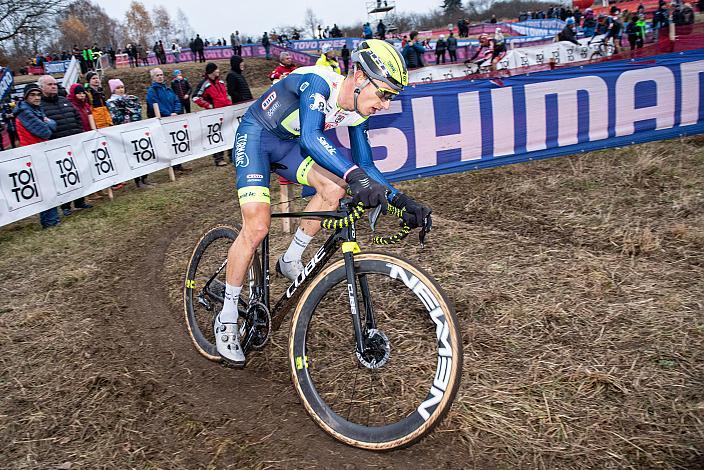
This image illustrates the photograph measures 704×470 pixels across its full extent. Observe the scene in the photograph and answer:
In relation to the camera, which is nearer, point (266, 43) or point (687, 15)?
point (687, 15)

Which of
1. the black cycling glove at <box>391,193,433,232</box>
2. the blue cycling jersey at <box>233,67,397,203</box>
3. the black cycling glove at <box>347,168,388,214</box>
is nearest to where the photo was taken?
the black cycling glove at <box>347,168,388,214</box>

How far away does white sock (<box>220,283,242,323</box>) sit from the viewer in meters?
3.88

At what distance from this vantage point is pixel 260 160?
12.6 feet

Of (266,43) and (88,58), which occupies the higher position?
(266,43)

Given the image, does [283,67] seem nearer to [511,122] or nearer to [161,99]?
[161,99]

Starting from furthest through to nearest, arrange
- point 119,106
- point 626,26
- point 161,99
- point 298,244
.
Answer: point 626,26, point 161,99, point 119,106, point 298,244

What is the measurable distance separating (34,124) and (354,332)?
352 inches

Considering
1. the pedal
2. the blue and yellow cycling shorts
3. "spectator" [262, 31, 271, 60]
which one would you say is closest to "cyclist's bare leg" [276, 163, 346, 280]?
the blue and yellow cycling shorts

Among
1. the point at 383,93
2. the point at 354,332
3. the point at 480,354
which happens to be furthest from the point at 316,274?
the point at 480,354

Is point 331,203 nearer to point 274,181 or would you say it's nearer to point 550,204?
point 550,204

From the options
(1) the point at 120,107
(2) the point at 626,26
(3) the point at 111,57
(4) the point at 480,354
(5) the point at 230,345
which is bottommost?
(4) the point at 480,354

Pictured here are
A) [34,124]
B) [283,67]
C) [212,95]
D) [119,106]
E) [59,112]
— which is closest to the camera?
[34,124]

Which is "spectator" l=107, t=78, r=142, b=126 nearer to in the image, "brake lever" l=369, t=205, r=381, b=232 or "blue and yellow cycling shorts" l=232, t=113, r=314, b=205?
"blue and yellow cycling shorts" l=232, t=113, r=314, b=205

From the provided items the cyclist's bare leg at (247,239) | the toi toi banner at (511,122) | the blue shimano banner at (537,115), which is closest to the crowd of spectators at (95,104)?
the toi toi banner at (511,122)
